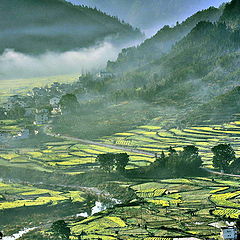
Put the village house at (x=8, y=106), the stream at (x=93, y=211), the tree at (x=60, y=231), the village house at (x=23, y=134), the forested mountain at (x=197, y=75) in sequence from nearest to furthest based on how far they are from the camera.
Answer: the tree at (x=60, y=231)
the stream at (x=93, y=211)
the village house at (x=23, y=134)
the forested mountain at (x=197, y=75)
the village house at (x=8, y=106)

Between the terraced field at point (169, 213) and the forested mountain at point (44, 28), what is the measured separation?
12120 centimetres

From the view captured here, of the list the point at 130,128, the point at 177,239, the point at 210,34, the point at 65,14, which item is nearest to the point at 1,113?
the point at 130,128

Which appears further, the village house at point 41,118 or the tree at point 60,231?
the village house at point 41,118

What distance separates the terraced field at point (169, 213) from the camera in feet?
147

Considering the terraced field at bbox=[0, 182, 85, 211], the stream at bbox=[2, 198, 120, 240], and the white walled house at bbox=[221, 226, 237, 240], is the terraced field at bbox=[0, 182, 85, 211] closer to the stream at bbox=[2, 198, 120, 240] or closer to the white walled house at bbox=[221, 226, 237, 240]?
the stream at bbox=[2, 198, 120, 240]

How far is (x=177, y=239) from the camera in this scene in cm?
4306

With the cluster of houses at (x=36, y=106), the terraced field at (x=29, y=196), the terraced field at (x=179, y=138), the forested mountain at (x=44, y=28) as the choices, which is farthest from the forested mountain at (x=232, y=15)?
the terraced field at (x=29, y=196)

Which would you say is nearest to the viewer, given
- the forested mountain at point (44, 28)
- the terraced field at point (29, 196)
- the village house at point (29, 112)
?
the terraced field at point (29, 196)

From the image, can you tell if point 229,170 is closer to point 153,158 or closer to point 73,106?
point 153,158

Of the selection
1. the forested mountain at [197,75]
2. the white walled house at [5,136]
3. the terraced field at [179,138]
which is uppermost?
the forested mountain at [197,75]

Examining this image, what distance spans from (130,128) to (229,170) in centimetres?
3031

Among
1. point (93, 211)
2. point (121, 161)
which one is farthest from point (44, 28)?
point (93, 211)

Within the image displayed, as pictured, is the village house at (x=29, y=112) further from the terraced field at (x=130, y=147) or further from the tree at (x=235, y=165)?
the tree at (x=235, y=165)

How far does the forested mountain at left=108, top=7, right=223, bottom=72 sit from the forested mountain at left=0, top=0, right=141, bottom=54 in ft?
114
